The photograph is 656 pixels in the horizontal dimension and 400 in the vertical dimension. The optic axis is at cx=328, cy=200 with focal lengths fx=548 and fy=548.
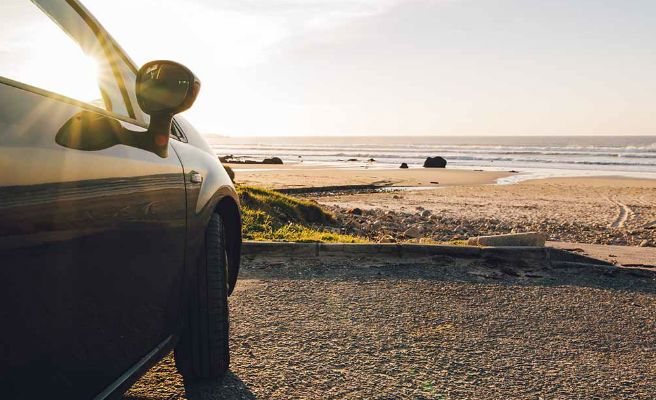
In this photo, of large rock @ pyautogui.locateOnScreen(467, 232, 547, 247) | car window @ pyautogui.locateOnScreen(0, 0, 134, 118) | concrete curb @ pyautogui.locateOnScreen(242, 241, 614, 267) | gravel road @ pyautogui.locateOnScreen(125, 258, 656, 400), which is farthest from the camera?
large rock @ pyautogui.locateOnScreen(467, 232, 547, 247)

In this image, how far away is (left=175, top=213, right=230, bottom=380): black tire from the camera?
2.45 meters

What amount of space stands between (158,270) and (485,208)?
1247 cm

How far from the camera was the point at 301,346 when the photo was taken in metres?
3.19

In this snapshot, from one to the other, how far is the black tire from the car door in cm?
22

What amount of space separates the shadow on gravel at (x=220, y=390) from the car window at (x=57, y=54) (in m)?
1.28

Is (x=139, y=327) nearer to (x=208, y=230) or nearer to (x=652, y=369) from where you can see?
(x=208, y=230)

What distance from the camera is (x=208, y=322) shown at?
8.13 feet

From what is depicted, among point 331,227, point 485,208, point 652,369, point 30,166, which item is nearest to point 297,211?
point 331,227

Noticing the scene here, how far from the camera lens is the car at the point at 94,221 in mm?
1263

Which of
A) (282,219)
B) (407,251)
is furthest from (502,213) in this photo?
(407,251)

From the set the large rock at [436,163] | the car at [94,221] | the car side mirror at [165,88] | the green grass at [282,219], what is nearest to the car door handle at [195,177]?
the car at [94,221]

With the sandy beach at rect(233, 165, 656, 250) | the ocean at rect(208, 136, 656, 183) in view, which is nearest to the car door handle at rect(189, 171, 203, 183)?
the sandy beach at rect(233, 165, 656, 250)

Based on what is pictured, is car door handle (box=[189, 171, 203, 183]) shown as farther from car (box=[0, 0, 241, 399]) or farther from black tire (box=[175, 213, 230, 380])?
black tire (box=[175, 213, 230, 380])

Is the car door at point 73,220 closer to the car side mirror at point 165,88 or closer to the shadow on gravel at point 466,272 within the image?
the car side mirror at point 165,88
